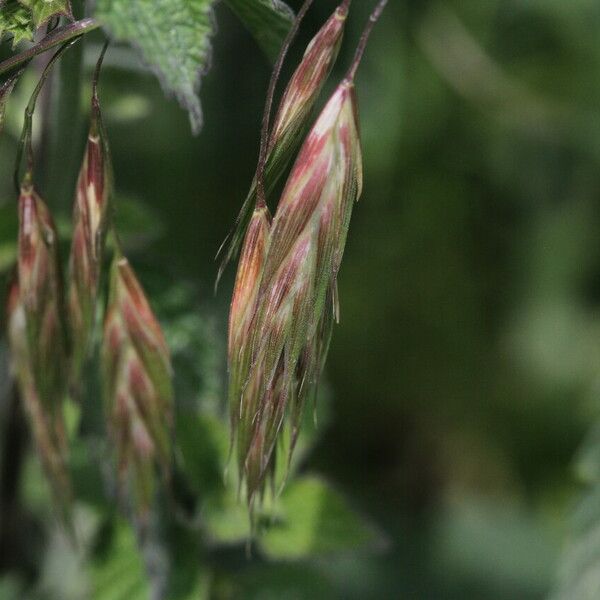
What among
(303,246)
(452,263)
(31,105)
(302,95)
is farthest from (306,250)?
(452,263)

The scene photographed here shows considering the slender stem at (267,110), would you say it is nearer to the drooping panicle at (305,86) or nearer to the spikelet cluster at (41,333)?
the drooping panicle at (305,86)

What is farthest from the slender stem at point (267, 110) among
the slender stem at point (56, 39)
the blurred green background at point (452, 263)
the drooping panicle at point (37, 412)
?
the blurred green background at point (452, 263)

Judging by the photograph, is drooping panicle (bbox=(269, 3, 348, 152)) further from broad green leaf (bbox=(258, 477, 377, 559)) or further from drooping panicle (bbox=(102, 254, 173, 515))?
broad green leaf (bbox=(258, 477, 377, 559))

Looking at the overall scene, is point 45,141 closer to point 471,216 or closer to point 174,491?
point 174,491

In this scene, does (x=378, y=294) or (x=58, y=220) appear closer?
(x=58, y=220)

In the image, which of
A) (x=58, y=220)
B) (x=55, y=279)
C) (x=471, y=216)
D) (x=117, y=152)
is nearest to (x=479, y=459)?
(x=471, y=216)

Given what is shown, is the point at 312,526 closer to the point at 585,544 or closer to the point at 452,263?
the point at 585,544
